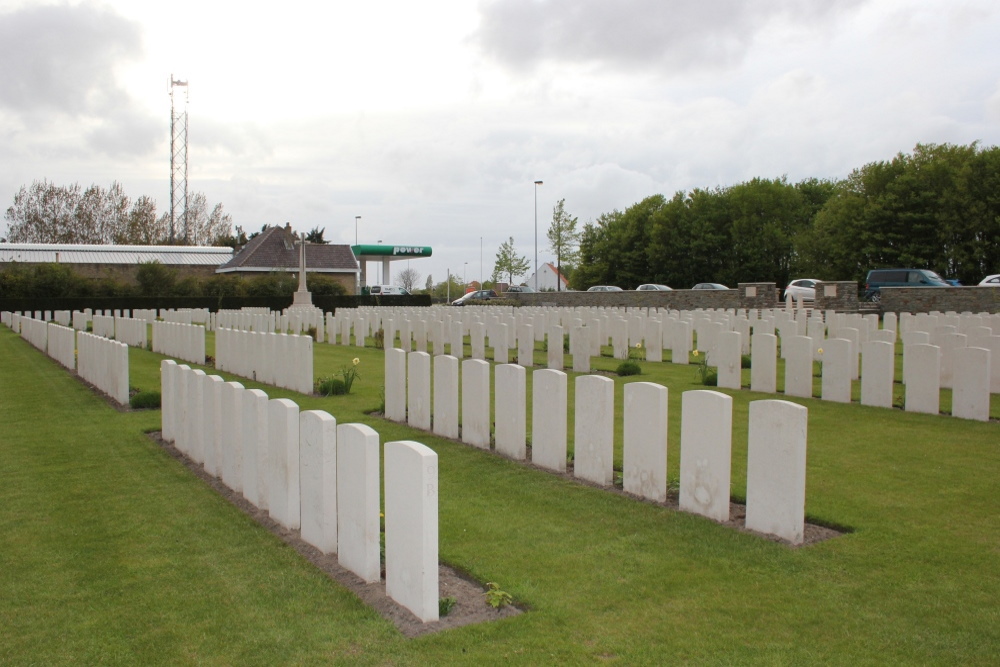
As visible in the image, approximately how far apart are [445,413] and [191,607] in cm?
420

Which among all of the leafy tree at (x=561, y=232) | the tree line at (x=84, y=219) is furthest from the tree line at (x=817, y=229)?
the tree line at (x=84, y=219)

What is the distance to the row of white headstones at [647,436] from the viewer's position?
481 cm

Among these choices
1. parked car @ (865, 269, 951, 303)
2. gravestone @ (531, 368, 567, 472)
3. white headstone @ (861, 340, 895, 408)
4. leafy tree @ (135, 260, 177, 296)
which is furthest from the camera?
leafy tree @ (135, 260, 177, 296)

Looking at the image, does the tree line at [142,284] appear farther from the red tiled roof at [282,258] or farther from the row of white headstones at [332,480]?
the row of white headstones at [332,480]

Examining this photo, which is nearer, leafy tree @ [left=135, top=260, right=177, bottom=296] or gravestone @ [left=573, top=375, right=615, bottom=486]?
gravestone @ [left=573, top=375, right=615, bottom=486]

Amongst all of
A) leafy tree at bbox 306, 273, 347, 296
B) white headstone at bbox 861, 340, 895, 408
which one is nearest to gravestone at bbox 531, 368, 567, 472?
white headstone at bbox 861, 340, 895, 408

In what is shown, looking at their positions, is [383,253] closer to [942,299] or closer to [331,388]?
[942,299]

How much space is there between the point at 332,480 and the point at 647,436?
2.29m

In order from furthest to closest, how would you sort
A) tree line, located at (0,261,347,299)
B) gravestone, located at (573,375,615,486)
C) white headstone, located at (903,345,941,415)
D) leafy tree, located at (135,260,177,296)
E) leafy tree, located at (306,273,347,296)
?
1. leafy tree, located at (306,273,347,296)
2. leafy tree, located at (135,260,177,296)
3. tree line, located at (0,261,347,299)
4. white headstone, located at (903,345,941,415)
5. gravestone, located at (573,375,615,486)

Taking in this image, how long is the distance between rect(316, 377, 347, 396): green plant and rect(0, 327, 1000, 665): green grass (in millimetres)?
3994

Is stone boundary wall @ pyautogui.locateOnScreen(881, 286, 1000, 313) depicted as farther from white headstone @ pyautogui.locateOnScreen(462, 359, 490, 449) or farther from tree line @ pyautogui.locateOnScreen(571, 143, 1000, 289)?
white headstone @ pyautogui.locateOnScreen(462, 359, 490, 449)

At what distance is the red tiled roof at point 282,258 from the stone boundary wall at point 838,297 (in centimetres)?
3430

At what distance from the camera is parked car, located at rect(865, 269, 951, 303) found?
3469 centimetres

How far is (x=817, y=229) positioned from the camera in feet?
172
